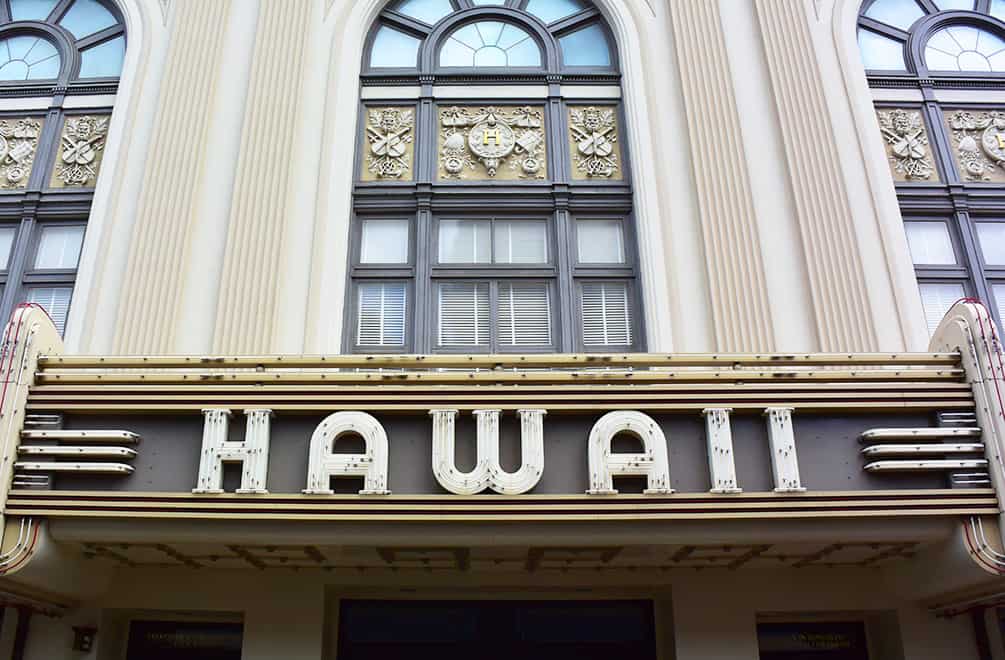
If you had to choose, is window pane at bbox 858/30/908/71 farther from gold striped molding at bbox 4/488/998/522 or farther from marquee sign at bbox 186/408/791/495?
gold striped molding at bbox 4/488/998/522

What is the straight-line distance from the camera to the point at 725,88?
34.9ft

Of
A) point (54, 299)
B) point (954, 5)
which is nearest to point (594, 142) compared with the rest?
point (954, 5)

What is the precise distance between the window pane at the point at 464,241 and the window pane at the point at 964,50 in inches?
264

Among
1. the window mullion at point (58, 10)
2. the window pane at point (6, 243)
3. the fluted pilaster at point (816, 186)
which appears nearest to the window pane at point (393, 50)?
the window mullion at point (58, 10)

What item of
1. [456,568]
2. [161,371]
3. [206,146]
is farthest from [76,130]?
[456,568]

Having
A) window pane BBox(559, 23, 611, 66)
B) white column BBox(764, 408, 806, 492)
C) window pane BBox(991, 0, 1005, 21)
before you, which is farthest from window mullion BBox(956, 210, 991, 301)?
window pane BBox(559, 23, 611, 66)

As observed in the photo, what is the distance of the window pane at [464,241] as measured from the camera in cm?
1048

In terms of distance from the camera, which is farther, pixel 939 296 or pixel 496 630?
pixel 939 296

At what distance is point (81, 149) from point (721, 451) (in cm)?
919

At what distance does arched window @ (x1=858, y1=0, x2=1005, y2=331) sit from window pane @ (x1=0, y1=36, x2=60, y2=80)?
1142cm

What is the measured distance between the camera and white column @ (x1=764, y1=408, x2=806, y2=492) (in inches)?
266

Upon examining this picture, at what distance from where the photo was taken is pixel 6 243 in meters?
10.8

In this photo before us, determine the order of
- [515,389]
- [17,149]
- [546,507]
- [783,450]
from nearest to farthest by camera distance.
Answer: [546,507]
[783,450]
[515,389]
[17,149]

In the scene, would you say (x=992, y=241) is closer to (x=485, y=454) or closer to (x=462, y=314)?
(x=462, y=314)
